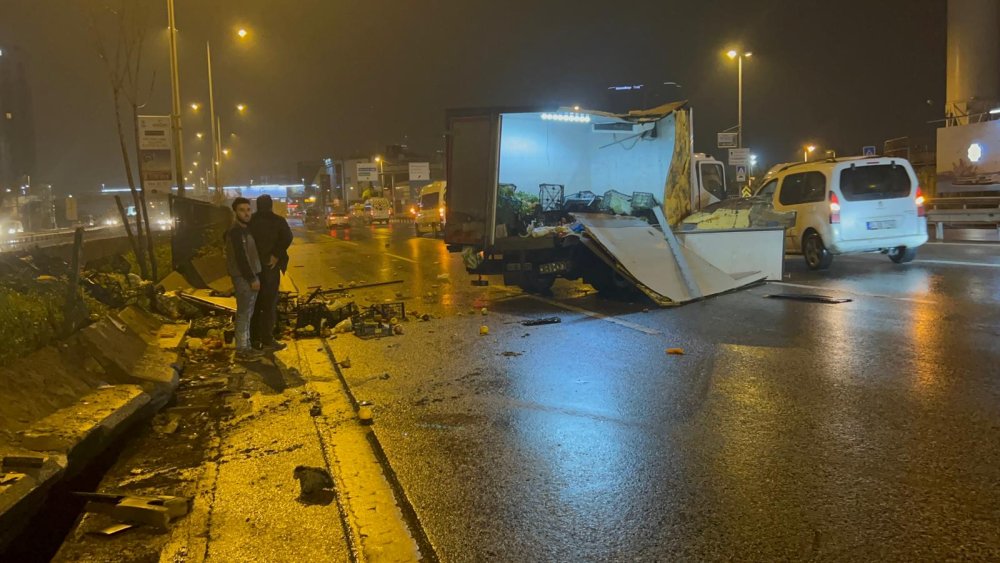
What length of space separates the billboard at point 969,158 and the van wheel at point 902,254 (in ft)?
54.5

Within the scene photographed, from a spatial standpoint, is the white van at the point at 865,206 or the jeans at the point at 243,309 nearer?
the jeans at the point at 243,309

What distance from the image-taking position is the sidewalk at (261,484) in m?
3.45

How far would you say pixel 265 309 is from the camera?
799cm

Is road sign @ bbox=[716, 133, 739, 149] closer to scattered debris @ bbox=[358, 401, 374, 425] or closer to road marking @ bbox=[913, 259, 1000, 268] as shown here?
road marking @ bbox=[913, 259, 1000, 268]

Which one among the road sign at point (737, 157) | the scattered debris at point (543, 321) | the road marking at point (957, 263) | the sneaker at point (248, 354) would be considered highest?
the road sign at point (737, 157)

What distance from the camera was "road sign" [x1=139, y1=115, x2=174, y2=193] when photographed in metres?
14.4

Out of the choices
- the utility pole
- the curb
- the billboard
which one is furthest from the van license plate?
the billboard

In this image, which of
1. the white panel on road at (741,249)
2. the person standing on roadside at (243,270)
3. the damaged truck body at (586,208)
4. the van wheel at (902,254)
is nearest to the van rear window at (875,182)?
the van wheel at (902,254)

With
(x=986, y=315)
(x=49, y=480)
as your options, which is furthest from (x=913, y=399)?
(x=49, y=480)

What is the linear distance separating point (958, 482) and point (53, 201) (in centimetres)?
7120

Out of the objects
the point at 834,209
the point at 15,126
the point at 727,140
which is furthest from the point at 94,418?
the point at 15,126

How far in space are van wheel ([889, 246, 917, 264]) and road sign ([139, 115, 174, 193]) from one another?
1451cm

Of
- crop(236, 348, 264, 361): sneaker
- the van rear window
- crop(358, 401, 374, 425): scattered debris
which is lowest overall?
crop(358, 401, 374, 425): scattered debris

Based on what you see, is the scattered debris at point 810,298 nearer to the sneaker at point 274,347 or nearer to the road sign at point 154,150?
the sneaker at point 274,347
